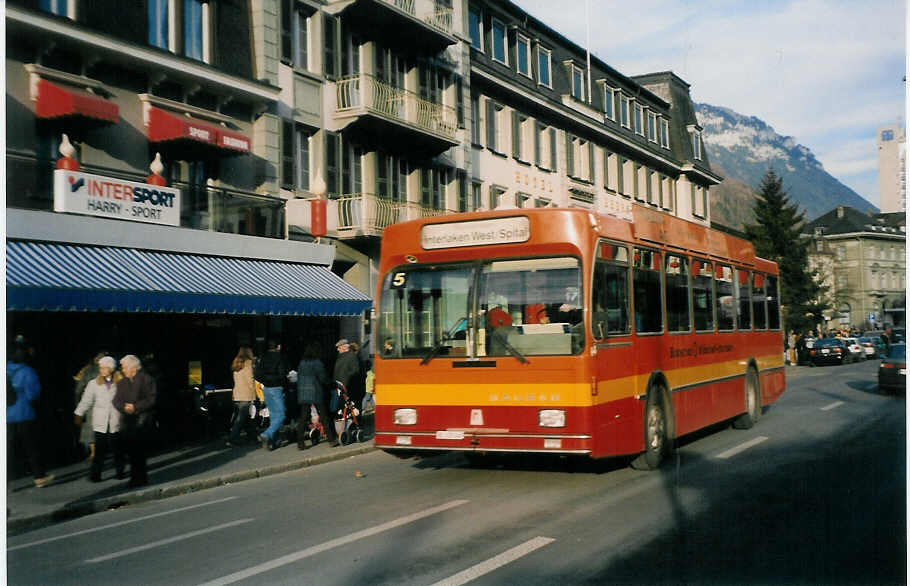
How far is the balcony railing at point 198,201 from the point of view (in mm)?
15023

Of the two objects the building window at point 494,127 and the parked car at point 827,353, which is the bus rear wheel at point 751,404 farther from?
the parked car at point 827,353

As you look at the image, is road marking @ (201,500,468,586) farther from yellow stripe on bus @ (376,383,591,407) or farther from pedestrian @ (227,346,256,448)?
pedestrian @ (227,346,256,448)

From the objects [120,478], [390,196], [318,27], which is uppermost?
[318,27]

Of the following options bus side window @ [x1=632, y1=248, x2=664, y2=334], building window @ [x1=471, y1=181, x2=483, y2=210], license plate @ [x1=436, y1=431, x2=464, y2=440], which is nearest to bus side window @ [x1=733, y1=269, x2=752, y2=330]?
bus side window @ [x1=632, y1=248, x2=664, y2=334]

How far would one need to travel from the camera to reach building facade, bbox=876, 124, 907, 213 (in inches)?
467

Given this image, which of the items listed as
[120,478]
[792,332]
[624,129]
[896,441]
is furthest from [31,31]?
[792,332]

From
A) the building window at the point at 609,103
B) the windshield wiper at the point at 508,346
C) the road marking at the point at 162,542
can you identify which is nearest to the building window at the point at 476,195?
the building window at the point at 609,103

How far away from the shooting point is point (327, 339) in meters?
23.9

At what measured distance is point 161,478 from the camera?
1298cm

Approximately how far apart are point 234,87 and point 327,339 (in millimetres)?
6802

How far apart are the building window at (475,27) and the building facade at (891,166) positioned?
66.7 ft

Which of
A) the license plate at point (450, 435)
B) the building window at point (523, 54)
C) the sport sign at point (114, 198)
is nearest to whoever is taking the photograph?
the license plate at point (450, 435)

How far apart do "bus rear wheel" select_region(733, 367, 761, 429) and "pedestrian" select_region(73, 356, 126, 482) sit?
9.94m

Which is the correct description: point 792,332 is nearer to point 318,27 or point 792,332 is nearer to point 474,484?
point 318,27
